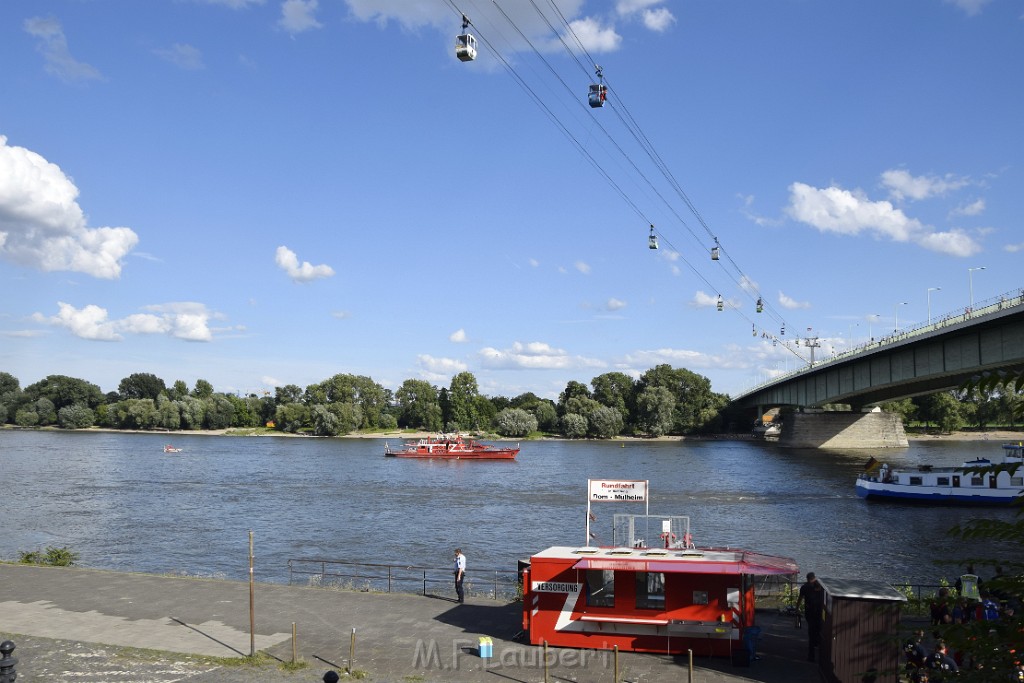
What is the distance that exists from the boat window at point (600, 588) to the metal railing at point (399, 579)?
1062cm

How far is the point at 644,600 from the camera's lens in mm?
22141

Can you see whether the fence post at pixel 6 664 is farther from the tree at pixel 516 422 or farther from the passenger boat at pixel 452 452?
the tree at pixel 516 422

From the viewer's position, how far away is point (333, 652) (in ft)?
71.8

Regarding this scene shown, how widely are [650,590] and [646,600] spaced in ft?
→ 0.95

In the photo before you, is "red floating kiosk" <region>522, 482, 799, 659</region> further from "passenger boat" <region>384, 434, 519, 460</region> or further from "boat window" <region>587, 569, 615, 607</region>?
"passenger boat" <region>384, 434, 519, 460</region>

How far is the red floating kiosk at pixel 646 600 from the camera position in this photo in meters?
21.6

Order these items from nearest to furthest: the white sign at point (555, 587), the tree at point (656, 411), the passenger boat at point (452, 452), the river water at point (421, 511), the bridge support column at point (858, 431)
Answer: the white sign at point (555, 587), the river water at point (421, 511), the passenger boat at point (452, 452), the bridge support column at point (858, 431), the tree at point (656, 411)

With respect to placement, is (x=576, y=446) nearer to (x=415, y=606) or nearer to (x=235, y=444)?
(x=235, y=444)

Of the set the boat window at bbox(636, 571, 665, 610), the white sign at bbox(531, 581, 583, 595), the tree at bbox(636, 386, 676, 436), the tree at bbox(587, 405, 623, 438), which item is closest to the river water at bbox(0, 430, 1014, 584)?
the white sign at bbox(531, 581, 583, 595)

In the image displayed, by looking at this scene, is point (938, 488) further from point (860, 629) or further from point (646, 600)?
point (860, 629)

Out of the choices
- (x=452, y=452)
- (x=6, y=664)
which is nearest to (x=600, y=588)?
(x=6, y=664)

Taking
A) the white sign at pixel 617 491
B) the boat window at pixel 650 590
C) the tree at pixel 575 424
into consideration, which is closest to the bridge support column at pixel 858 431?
the tree at pixel 575 424

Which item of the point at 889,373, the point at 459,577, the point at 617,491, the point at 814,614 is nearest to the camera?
the point at 814,614

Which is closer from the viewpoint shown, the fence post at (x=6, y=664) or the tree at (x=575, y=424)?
the fence post at (x=6, y=664)
